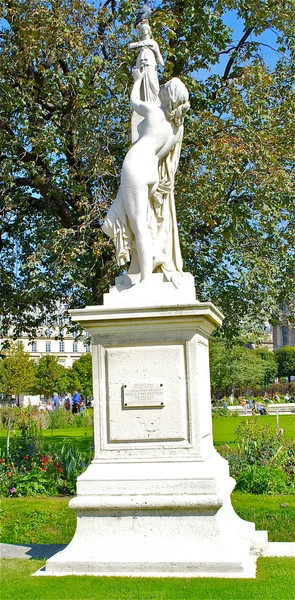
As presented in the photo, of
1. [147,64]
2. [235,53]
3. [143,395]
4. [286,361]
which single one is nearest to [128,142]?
[235,53]

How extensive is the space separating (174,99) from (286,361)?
281ft

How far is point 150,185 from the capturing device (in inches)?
256

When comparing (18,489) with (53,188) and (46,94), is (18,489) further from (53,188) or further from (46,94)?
(46,94)

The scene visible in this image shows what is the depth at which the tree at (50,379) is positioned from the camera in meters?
61.2

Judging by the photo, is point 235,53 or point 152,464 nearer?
point 152,464

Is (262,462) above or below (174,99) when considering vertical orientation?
below

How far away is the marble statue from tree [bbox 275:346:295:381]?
84.3m

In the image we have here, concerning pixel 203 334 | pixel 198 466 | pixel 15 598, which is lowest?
pixel 15 598

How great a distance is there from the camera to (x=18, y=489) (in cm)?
1005

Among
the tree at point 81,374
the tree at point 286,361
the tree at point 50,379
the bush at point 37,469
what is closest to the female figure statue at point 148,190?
the bush at point 37,469

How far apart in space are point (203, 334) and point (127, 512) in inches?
63.0

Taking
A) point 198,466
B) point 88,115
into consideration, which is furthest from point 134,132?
point 88,115

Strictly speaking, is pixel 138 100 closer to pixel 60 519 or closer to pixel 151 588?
pixel 151 588

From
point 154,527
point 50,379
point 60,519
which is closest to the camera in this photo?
point 154,527
